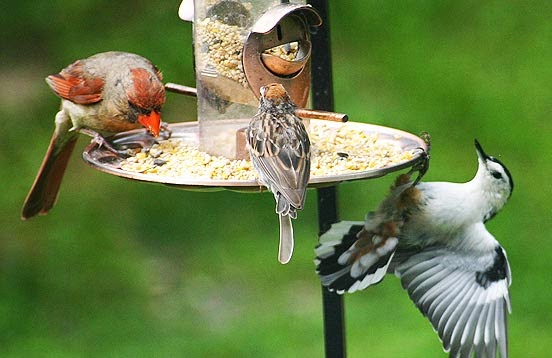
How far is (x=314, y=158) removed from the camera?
424 cm

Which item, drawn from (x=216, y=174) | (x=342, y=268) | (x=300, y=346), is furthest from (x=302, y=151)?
(x=300, y=346)

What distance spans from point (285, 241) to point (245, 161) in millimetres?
559

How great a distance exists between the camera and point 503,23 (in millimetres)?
7277

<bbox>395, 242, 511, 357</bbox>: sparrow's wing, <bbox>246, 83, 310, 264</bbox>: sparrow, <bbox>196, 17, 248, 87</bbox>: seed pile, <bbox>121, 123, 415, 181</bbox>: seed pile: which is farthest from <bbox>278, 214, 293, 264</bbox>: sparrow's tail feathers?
<bbox>395, 242, 511, 357</bbox>: sparrow's wing

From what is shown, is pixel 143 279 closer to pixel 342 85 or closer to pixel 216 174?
pixel 342 85

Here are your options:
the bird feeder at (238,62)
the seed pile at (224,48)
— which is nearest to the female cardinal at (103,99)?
the bird feeder at (238,62)

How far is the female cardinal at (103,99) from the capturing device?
4609 mm

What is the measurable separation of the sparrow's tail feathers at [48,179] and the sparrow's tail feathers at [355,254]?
1283 mm

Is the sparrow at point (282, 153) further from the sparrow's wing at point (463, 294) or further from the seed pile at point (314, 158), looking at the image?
the sparrow's wing at point (463, 294)

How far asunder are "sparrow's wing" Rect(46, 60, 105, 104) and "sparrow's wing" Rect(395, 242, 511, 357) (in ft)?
4.85

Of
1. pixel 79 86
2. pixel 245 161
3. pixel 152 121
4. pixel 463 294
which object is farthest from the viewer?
pixel 79 86

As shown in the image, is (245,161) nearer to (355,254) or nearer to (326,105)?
A: (326,105)

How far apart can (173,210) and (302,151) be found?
3.32 metres

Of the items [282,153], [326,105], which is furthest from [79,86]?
[282,153]
